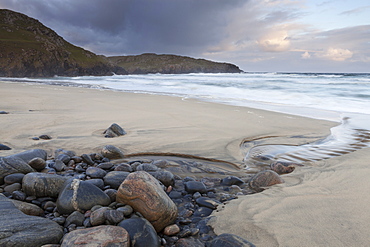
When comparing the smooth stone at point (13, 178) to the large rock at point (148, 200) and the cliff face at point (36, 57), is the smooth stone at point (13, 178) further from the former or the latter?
the cliff face at point (36, 57)

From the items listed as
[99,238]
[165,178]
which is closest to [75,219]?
[99,238]

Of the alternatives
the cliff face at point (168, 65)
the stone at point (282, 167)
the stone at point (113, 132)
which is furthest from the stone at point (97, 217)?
the cliff face at point (168, 65)

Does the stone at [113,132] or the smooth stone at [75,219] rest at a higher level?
the stone at [113,132]

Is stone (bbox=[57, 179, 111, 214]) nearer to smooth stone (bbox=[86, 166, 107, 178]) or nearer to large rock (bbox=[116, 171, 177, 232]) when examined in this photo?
large rock (bbox=[116, 171, 177, 232])

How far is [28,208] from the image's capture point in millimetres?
1788

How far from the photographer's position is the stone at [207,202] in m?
2.12

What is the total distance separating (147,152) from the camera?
3506 millimetres

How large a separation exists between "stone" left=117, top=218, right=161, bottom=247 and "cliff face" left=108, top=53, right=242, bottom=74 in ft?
324

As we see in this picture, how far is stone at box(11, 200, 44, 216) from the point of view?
68.9 inches

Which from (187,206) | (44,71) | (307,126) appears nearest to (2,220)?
(187,206)

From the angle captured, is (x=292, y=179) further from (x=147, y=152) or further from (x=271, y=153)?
(x=147, y=152)

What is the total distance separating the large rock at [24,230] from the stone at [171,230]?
0.71 metres

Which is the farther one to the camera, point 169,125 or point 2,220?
point 169,125

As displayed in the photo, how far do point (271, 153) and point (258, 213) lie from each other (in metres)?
1.92
